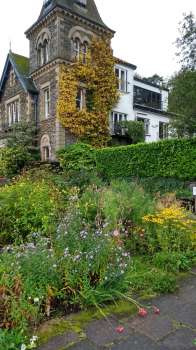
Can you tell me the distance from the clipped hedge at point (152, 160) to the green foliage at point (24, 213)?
8528 mm

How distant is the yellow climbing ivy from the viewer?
21828 millimetres

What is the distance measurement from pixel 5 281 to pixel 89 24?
23146 mm

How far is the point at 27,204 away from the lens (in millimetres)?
6441

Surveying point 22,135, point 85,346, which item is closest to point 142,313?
point 85,346

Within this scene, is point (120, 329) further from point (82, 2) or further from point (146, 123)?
point (146, 123)

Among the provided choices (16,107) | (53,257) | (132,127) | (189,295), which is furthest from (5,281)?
(16,107)

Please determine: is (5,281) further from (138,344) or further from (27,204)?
(27,204)

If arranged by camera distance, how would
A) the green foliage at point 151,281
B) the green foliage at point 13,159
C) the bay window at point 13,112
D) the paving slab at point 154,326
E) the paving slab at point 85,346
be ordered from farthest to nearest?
the bay window at point 13,112, the green foliage at point 13,159, the green foliage at point 151,281, the paving slab at point 154,326, the paving slab at point 85,346

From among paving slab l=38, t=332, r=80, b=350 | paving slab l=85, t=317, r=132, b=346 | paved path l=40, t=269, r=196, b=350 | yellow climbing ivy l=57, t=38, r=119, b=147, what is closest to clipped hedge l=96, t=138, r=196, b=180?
yellow climbing ivy l=57, t=38, r=119, b=147

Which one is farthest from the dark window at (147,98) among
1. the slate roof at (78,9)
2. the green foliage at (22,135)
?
the green foliage at (22,135)

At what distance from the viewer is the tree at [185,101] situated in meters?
16.3

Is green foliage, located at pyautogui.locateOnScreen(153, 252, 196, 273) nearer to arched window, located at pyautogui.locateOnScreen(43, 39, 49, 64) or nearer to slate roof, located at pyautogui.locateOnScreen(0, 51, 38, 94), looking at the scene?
arched window, located at pyautogui.locateOnScreen(43, 39, 49, 64)

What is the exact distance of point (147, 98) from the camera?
2931 cm

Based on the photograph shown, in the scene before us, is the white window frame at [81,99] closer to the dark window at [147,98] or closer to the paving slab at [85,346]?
the dark window at [147,98]
